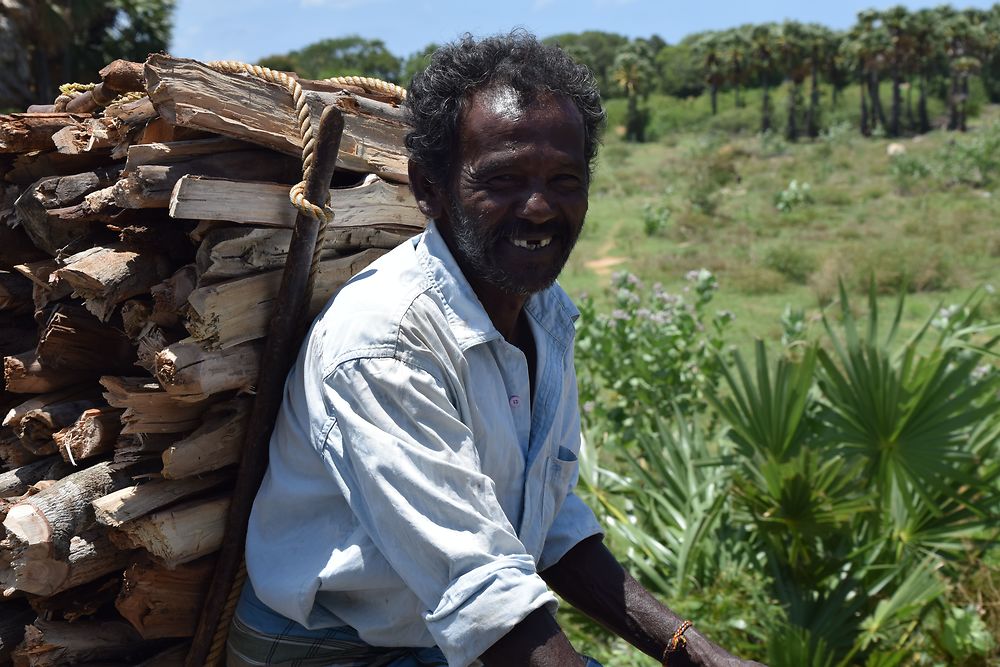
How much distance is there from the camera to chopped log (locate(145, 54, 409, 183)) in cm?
170

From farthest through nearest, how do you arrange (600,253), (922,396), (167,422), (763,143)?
(763,143) < (600,253) < (922,396) < (167,422)

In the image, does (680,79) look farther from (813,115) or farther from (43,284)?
(43,284)

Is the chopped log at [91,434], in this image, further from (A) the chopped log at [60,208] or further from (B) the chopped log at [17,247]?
(B) the chopped log at [17,247]

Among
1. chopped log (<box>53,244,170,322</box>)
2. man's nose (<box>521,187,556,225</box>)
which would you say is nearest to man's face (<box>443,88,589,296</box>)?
man's nose (<box>521,187,556,225</box>)

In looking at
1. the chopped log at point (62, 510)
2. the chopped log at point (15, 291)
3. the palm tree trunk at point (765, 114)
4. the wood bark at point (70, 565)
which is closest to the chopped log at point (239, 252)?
the chopped log at point (62, 510)

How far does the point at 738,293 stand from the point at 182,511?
10606mm

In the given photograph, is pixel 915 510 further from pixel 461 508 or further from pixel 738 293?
pixel 738 293

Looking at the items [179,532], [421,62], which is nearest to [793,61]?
[421,62]

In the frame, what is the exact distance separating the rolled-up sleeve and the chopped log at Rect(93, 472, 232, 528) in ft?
1.32

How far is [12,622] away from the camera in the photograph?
2.02m

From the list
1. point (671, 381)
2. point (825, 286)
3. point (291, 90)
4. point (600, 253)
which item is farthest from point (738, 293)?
point (291, 90)

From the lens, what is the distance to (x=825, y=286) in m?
11.4

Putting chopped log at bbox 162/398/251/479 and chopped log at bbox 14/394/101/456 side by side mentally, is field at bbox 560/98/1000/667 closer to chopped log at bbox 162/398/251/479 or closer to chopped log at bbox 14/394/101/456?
chopped log at bbox 162/398/251/479

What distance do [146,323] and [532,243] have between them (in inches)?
28.5
